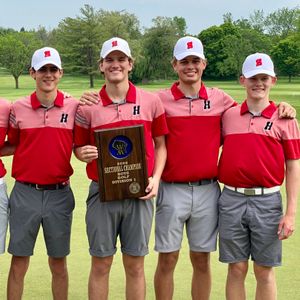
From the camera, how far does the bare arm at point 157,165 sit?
13.5ft

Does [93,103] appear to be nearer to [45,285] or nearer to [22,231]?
[22,231]

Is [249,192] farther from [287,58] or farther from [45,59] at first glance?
[287,58]

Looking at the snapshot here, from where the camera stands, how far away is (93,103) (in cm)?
416

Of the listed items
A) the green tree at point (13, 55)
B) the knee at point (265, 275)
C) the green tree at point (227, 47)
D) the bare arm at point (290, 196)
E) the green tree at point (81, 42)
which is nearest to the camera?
the bare arm at point (290, 196)

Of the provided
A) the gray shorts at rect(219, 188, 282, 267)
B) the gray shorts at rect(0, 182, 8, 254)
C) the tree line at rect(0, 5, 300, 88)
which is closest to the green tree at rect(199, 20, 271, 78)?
the tree line at rect(0, 5, 300, 88)

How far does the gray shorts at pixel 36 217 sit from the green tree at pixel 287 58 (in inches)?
2720

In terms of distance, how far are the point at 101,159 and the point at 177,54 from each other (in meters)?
1.13

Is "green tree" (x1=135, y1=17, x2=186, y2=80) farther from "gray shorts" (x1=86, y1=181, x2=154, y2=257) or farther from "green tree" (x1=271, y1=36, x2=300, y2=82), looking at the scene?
"gray shorts" (x1=86, y1=181, x2=154, y2=257)

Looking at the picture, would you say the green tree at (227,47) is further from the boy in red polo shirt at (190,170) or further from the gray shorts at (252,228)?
the gray shorts at (252,228)

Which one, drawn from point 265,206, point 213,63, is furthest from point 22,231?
point 213,63

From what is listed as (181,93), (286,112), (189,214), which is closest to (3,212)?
(189,214)

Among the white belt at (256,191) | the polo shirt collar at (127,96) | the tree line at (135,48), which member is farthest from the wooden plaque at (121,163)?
the tree line at (135,48)

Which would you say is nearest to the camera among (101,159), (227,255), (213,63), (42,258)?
(101,159)

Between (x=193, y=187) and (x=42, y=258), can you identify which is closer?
(x=193, y=187)
